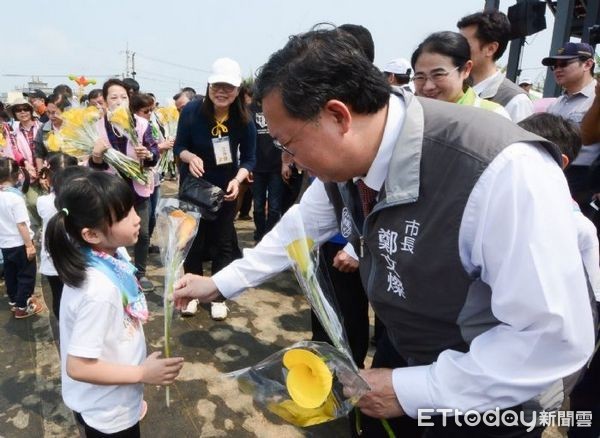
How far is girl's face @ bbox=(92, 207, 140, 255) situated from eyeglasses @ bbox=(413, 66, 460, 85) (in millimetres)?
1784

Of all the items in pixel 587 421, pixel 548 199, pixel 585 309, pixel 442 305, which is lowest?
pixel 587 421

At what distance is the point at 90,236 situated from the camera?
163 centimetres

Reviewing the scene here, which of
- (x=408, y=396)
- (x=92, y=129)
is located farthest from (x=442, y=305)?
(x=92, y=129)

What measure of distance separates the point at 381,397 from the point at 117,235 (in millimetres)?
1123

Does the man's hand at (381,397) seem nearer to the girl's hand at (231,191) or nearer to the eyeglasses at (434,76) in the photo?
the eyeglasses at (434,76)

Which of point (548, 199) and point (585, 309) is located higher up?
point (548, 199)

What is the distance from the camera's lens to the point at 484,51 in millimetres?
2967

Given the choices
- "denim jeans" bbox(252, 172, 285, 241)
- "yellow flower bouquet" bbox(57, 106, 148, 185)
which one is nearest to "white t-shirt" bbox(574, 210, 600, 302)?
"yellow flower bouquet" bbox(57, 106, 148, 185)

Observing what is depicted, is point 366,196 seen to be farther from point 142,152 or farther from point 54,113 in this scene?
point 54,113

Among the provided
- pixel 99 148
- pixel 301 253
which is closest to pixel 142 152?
pixel 99 148

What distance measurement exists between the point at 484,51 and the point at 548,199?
94.6 inches

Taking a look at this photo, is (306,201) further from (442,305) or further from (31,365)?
(31,365)

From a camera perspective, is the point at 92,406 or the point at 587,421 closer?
the point at 92,406

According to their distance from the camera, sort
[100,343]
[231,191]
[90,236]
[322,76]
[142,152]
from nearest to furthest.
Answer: [322,76]
[100,343]
[90,236]
[231,191]
[142,152]
